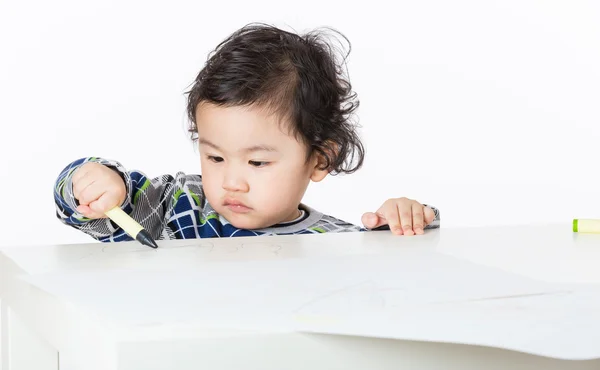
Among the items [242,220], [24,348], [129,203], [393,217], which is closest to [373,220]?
[393,217]

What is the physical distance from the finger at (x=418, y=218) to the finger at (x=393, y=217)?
0.02m

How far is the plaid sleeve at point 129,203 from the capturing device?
0.94 m

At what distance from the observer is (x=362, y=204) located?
91.0 inches

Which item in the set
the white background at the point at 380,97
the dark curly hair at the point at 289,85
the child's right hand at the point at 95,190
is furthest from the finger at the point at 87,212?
the white background at the point at 380,97

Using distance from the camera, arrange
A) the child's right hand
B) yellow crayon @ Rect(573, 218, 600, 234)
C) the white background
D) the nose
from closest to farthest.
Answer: the child's right hand < yellow crayon @ Rect(573, 218, 600, 234) < the nose < the white background

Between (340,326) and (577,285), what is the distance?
0.22m

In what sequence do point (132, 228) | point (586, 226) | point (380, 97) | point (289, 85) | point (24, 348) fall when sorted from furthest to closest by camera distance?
point (380, 97) → point (289, 85) → point (586, 226) → point (132, 228) → point (24, 348)

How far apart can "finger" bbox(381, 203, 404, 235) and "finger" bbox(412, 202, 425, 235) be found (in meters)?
0.02

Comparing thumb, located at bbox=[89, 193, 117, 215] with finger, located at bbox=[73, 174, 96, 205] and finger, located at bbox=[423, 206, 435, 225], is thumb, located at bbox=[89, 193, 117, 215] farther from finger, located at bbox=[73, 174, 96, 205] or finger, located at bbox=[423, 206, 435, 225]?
finger, located at bbox=[423, 206, 435, 225]

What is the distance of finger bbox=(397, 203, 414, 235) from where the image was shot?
0.94m

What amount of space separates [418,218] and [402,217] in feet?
0.06

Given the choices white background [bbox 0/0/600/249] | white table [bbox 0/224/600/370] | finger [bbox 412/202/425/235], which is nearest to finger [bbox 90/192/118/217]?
white table [bbox 0/224/600/370]

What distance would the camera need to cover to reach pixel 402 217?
3.22 feet

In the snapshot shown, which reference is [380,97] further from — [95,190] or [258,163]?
[95,190]
